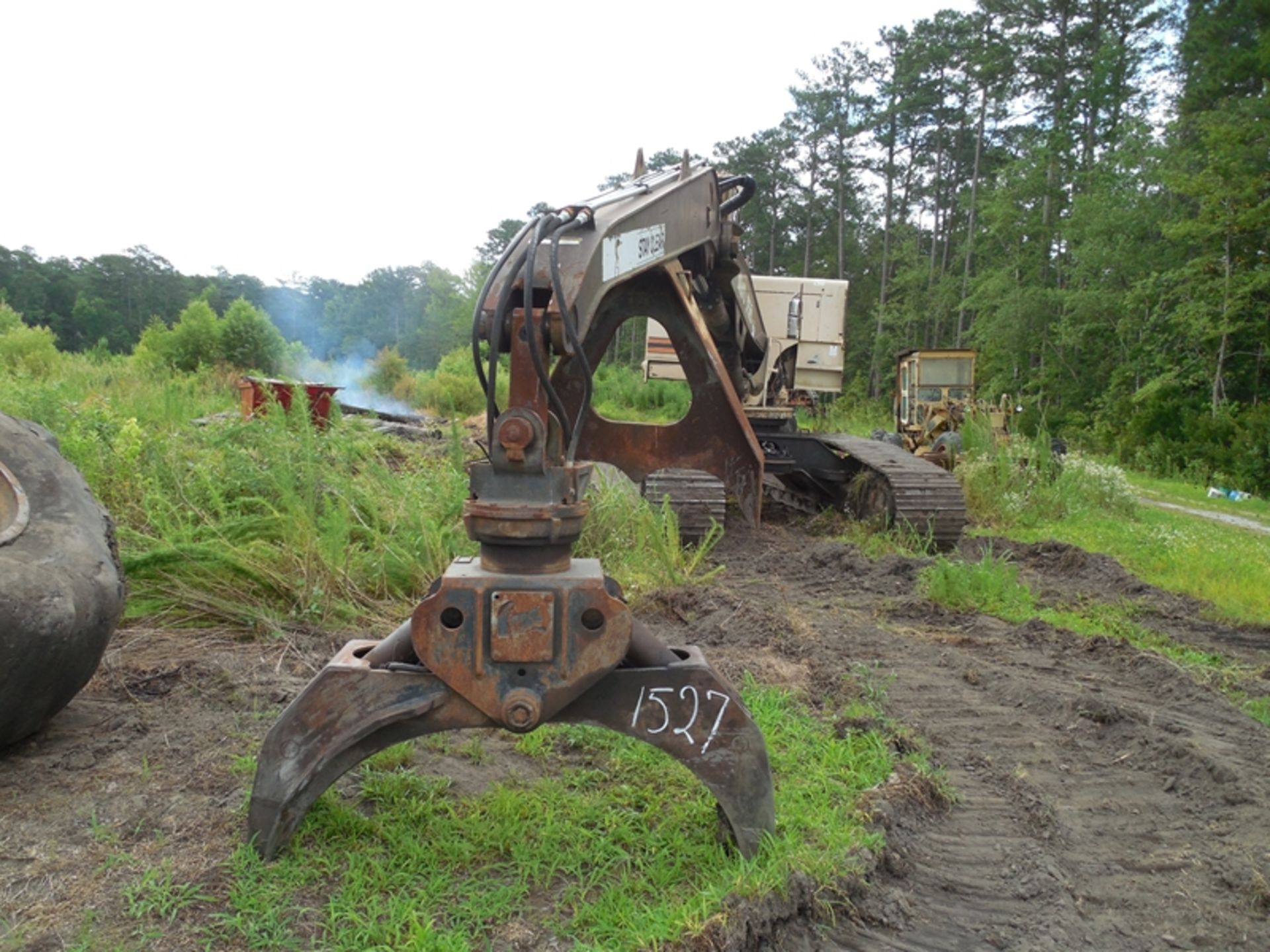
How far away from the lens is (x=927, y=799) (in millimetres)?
2695

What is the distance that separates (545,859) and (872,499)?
20.7ft

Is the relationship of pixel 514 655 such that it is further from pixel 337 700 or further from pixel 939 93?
pixel 939 93

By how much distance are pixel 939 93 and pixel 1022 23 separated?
658 cm

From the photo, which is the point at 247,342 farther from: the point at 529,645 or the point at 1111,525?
the point at 529,645

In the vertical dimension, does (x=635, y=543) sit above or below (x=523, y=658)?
below

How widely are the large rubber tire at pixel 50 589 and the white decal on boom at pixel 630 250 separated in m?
1.81

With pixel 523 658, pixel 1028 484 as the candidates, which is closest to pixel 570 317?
pixel 523 658

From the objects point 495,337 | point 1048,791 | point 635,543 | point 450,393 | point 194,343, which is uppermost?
point 495,337

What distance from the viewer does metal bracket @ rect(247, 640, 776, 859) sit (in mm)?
2090

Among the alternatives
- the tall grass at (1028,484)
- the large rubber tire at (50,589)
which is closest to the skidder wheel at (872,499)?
the tall grass at (1028,484)

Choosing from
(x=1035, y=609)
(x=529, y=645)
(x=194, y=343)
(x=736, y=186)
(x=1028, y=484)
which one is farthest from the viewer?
(x=194, y=343)

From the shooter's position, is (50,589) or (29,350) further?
(29,350)

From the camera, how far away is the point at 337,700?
6.93ft

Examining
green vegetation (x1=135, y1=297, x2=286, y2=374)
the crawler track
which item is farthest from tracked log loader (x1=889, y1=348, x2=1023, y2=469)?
green vegetation (x1=135, y1=297, x2=286, y2=374)
